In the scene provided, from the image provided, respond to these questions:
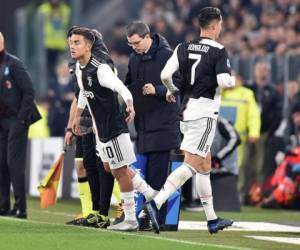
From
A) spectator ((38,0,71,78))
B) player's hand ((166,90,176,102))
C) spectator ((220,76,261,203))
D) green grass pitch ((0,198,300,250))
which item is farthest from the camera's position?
spectator ((38,0,71,78))

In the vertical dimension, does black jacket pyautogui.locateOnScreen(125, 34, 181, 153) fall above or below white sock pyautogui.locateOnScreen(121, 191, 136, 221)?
above

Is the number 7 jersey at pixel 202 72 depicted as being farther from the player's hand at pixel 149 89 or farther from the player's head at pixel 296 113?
the player's head at pixel 296 113

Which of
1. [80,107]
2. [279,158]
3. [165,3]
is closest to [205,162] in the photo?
[80,107]

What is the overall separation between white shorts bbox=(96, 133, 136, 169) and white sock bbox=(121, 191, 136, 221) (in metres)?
0.30

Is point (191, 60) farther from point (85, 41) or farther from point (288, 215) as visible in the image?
point (288, 215)

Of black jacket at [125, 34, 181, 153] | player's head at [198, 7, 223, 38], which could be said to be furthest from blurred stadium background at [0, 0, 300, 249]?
player's head at [198, 7, 223, 38]

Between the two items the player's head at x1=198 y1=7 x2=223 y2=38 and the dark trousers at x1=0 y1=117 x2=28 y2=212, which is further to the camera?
the dark trousers at x1=0 y1=117 x2=28 y2=212

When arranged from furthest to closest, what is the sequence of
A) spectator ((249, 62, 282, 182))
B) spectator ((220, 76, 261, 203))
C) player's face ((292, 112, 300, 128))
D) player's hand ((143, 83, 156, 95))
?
1. spectator ((249, 62, 282, 182))
2. player's face ((292, 112, 300, 128))
3. spectator ((220, 76, 261, 203))
4. player's hand ((143, 83, 156, 95))

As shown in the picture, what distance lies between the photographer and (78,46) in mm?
13508

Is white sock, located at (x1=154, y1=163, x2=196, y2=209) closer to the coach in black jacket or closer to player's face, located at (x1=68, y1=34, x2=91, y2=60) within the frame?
the coach in black jacket

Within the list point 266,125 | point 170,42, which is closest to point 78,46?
point 266,125

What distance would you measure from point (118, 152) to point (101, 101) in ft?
1.64

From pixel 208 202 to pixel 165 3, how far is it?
55.6 feet

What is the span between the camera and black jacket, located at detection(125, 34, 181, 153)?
14.4m
